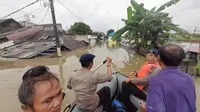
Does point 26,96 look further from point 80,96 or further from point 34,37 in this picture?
point 34,37

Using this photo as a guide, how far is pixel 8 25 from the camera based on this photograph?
1805 cm

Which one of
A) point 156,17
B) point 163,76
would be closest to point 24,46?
point 156,17

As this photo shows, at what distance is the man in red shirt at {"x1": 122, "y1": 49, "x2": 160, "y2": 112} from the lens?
8.29ft

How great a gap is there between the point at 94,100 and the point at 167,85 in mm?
1301

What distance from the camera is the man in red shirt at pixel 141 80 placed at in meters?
2.53

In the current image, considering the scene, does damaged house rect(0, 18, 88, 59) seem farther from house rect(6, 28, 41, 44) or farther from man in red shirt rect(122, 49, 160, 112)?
man in red shirt rect(122, 49, 160, 112)

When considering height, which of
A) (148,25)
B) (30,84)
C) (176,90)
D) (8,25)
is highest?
(8,25)

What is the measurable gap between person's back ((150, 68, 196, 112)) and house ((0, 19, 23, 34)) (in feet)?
63.0

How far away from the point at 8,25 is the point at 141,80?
63.9 ft

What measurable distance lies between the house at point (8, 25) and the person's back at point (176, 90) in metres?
19.2

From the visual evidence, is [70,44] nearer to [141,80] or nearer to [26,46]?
[26,46]

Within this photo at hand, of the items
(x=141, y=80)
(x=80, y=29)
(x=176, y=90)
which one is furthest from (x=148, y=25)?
(x=80, y=29)

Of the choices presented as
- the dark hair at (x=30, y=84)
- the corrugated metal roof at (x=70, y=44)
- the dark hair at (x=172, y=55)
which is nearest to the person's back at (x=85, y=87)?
the dark hair at (x=172, y=55)

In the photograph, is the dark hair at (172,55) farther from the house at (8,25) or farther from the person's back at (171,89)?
the house at (8,25)
